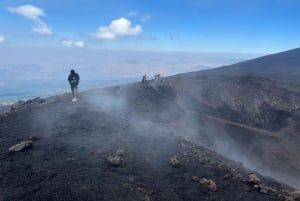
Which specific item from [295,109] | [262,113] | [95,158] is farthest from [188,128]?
[95,158]

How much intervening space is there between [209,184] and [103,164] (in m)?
4.48

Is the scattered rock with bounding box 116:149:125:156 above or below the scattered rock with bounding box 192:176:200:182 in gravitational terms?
above

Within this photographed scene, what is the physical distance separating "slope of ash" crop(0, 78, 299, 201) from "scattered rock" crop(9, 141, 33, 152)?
0.15ft

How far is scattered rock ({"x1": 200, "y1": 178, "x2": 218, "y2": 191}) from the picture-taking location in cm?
1247

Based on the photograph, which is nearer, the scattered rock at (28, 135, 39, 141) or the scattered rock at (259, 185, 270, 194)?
the scattered rock at (259, 185, 270, 194)

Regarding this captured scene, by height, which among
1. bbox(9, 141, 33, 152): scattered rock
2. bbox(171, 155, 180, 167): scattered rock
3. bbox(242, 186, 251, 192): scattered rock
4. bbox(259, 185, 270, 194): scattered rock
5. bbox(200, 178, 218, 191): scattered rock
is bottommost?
bbox(259, 185, 270, 194): scattered rock

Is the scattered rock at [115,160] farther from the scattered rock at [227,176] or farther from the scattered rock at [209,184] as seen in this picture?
the scattered rock at [227,176]

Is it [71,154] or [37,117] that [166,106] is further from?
[71,154]

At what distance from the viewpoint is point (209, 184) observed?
12.7 metres

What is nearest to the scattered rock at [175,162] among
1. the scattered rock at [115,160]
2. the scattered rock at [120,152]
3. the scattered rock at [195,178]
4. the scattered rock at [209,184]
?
the scattered rock at [195,178]

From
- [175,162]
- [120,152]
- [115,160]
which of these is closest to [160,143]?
[175,162]

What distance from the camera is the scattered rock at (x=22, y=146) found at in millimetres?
13316

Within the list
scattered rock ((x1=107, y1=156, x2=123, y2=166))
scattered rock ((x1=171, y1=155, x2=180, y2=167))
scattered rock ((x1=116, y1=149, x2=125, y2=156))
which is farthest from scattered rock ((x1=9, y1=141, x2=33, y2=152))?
scattered rock ((x1=171, y1=155, x2=180, y2=167))

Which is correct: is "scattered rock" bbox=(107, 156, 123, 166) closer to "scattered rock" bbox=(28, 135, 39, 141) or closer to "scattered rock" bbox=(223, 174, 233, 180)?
"scattered rock" bbox=(28, 135, 39, 141)
